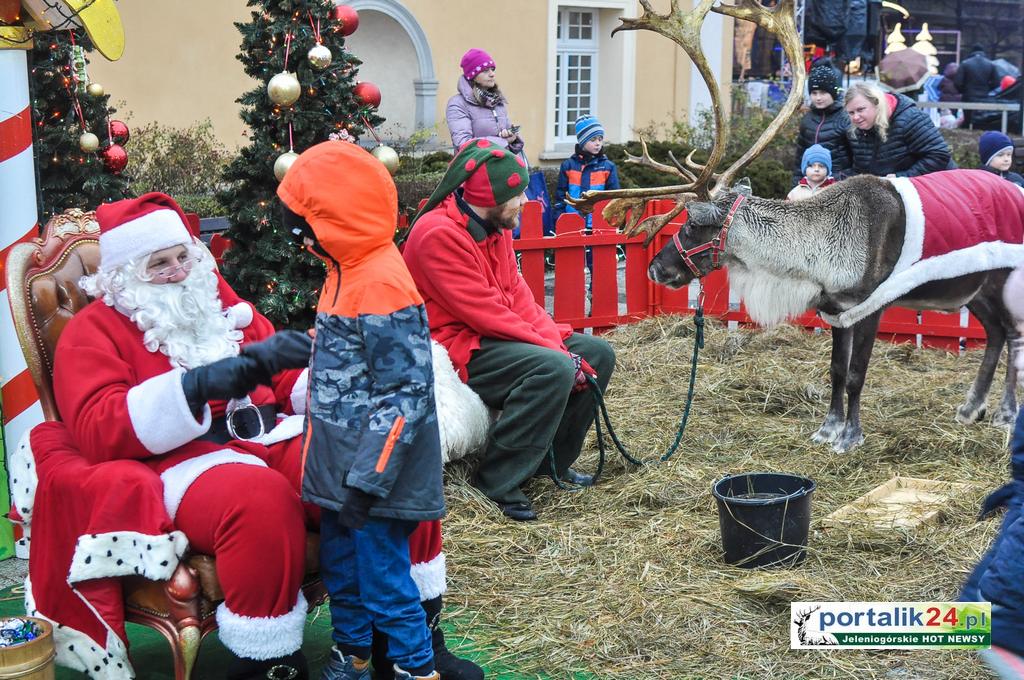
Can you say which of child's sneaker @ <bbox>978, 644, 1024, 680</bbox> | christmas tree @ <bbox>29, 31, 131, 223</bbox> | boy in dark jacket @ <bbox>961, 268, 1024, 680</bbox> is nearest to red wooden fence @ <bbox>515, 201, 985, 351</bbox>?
christmas tree @ <bbox>29, 31, 131, 223</bbox>

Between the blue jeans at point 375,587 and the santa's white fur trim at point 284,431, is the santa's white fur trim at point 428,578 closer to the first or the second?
the blue jeans at point 375,587

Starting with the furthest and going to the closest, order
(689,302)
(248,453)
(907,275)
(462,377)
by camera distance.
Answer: (689,302), (907,275), (462,377), (248,453)

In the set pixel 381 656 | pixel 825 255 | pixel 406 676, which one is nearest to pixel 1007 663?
pixel 406 676

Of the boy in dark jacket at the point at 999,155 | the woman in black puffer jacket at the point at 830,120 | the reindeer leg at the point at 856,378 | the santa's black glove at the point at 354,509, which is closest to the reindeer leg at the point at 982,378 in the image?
the reindeer leg at the point at 856,378

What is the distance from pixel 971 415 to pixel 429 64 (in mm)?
10157

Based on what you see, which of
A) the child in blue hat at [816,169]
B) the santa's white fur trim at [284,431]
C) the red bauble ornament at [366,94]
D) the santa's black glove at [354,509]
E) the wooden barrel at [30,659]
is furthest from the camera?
the child in blue hat at [816,169]

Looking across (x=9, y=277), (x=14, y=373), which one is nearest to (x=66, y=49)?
(x=14, y=373)

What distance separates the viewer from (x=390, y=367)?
135 inches

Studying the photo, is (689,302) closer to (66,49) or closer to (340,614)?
(66,49)

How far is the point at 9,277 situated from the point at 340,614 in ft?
5.29

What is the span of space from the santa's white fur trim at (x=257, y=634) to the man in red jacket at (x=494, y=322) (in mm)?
1971

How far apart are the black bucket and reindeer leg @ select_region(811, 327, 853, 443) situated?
1.76 m

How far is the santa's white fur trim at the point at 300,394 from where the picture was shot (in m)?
4.18

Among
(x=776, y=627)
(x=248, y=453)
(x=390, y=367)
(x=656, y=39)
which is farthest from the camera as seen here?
(x=656, y=39)
